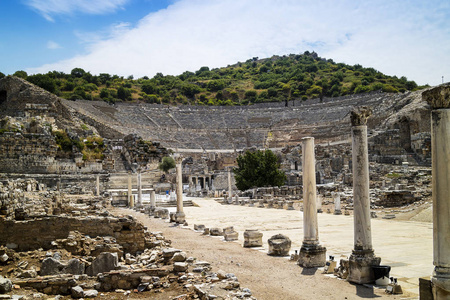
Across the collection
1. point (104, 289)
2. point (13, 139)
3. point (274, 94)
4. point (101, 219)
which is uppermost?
point (274, 94)

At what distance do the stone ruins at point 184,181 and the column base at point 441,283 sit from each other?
0.01 meters

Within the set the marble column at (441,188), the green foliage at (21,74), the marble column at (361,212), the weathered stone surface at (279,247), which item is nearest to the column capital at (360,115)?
the marble column at (361,212)

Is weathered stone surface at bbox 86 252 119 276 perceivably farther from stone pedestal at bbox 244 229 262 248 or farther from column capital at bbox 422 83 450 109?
column capital at bbox 422 83 450 109

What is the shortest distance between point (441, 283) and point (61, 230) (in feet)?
28.1

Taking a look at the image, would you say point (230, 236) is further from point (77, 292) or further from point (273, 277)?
point (77, 292)

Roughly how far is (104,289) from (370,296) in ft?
14.0

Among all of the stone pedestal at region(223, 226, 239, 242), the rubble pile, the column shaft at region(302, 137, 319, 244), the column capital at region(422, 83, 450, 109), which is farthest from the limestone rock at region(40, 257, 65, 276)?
the column capital at region(422, 83, 450, 109)

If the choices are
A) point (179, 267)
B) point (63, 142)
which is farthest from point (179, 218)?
point (63, 142)

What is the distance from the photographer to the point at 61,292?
20.6 ft

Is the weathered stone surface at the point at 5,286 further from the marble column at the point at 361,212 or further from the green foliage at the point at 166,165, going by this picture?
the green foliage at the point at 166,165

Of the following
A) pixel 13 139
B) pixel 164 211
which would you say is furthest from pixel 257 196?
pixel 13 139

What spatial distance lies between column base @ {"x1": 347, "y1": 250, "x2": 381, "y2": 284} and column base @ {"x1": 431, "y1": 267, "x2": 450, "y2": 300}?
193 cm

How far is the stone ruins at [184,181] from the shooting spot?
658cm

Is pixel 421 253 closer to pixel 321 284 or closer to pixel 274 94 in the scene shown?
pixel 321 284
